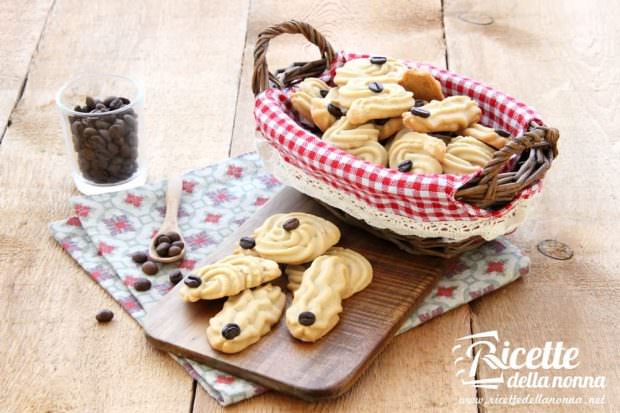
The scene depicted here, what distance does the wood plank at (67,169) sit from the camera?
152 centimetres

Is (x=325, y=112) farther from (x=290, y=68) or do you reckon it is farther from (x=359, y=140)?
(x=290, y=68)

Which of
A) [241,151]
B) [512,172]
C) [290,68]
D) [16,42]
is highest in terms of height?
[512,172]

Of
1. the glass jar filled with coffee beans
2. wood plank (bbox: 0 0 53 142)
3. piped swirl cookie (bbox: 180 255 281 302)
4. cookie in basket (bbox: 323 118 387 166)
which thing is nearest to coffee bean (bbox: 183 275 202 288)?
piped swirl cookie (bbox: 180 255 281 302)

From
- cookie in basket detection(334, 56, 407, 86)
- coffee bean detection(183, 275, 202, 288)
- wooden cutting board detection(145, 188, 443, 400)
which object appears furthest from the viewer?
cookie in basket detection(334, 56, 407, 86)

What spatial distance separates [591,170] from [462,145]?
1.67 feet

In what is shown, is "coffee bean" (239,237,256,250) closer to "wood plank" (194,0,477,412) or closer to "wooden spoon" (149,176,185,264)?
"wooden spoon" (149,176,185,264)

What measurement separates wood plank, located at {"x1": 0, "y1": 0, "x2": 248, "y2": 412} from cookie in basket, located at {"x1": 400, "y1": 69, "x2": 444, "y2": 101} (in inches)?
19.1

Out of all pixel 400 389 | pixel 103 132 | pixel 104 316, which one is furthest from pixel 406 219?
pixel 103 132

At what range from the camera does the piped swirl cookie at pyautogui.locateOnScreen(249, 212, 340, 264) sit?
5.38 ft

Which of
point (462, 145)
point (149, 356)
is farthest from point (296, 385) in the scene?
point (462, 145)

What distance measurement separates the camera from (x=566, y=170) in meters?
2.06

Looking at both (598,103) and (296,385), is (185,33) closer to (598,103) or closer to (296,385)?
(598,103)

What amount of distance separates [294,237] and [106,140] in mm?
483

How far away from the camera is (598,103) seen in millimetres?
2301
